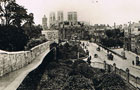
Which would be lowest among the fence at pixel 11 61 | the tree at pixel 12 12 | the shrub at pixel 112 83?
the shrub at pixel 112 83

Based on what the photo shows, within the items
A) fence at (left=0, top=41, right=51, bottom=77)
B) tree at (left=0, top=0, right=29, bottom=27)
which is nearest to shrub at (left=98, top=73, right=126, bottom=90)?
fence at (left=0, top=41, right=51, bottom=77)

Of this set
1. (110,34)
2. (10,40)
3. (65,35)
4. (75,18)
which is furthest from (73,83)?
(75,18)

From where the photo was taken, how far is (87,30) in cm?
11862

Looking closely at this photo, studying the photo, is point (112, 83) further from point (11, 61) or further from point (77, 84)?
point (11, 61)

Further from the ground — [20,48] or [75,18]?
[75,18]

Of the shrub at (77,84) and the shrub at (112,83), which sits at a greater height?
the shrub at (77,84)

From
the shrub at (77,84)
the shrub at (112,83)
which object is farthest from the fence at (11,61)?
the shrub at (112,83)

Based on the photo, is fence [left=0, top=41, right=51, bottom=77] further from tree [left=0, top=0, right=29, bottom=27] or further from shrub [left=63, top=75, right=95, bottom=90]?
tree [left=0, top=0, right=29, bottom=27]

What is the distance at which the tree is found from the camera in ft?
84.9

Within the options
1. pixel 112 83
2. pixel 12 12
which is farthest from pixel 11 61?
pixel 12 12

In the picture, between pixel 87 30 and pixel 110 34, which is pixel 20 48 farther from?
pixel 87 30

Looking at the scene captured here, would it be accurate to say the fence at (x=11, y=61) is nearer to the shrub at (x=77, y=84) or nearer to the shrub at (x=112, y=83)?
the shrub at (x=77, y=84)

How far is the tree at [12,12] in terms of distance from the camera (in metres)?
25.9

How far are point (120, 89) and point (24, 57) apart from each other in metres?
8.52
